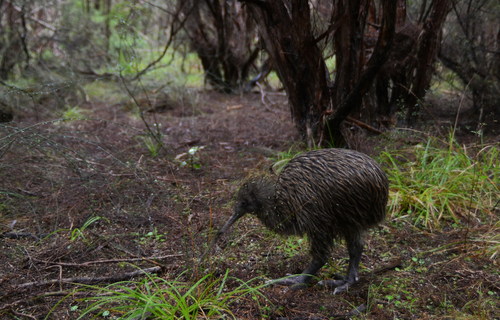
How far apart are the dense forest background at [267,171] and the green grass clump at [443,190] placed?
0.02 meters

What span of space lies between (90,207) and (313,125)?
111 inches

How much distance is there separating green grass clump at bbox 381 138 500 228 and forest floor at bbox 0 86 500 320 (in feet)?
0.38

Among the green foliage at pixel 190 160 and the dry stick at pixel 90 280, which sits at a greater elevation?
the green foliage at pixel 190 160

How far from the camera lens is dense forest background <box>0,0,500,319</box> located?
2.30m

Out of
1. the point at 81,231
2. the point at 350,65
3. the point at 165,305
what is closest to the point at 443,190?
the point at 350,65

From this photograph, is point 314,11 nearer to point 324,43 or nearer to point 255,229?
point 324,43

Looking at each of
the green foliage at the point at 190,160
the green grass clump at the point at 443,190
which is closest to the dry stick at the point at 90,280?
the green foliage at the point at 190,160

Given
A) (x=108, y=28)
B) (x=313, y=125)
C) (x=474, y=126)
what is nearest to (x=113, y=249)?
(x=313, y=125)

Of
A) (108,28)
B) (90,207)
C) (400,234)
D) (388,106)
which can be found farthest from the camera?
(108,28)

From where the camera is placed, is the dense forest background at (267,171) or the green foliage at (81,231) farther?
the green foliage at (81,231)

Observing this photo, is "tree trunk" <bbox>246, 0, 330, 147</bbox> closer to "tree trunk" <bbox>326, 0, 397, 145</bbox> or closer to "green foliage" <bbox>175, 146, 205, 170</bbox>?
"tree trunk" <bbox>326, 0, 397, 145</bbox>

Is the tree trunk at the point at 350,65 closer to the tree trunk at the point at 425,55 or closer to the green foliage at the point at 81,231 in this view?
the tree trunk at the point at 425,55

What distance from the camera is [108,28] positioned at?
10742 millimetres

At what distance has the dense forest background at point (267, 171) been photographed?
2.30 m
